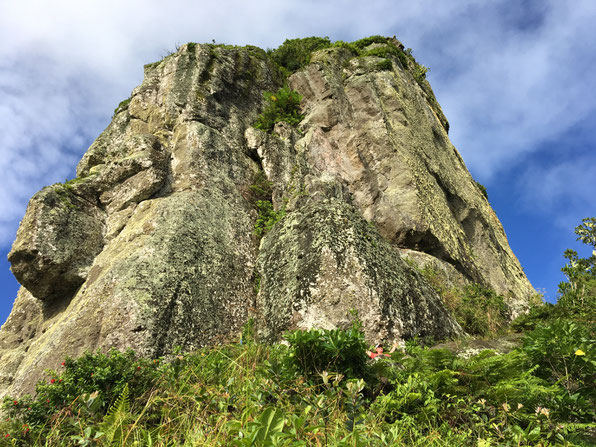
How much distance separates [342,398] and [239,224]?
6.68 metres

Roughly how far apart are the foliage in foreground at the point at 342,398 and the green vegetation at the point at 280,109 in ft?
36.5

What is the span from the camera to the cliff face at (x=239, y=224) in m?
6.68

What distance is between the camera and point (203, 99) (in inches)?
484

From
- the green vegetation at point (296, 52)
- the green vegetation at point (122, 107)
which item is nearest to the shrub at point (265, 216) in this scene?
the green vegetation at point (122, 107)

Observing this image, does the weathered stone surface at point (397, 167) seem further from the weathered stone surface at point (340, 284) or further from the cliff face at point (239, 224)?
the weathered stone surface at point (340, 284)

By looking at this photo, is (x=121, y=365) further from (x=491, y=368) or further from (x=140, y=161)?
(x=140, y=161)

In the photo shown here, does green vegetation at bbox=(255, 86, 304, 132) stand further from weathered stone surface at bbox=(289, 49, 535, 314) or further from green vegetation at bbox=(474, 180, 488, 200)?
green vegetation at bbox=(474, 180, 488, 200)

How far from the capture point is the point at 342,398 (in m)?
3.88

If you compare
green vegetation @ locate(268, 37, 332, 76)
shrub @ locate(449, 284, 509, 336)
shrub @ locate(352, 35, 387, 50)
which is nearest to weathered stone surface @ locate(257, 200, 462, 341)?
shrub @ locate(449, 284, 509, 336)

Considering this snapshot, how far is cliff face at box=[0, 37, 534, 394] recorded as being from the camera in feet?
21.9

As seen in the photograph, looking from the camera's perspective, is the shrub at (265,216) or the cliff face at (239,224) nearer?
the cliff face at (239,224)

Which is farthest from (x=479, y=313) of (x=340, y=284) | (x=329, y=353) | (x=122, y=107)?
(x=122, y=107)

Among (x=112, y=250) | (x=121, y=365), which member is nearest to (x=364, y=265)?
(x=121, y=365)

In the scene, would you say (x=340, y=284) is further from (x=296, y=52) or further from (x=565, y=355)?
(x=296, y=52)
